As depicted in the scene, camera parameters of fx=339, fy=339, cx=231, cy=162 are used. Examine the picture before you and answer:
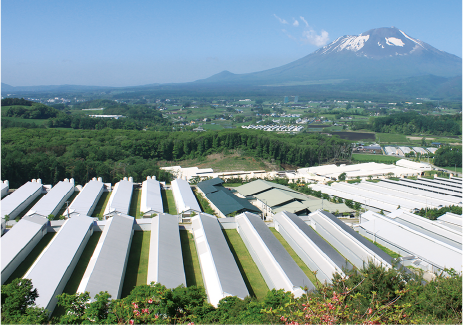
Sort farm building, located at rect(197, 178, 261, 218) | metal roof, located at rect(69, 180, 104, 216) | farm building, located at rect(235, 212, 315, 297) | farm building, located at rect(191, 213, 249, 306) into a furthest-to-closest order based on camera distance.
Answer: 1. farm building, located at rect(197, 178, 261, 218)
2. metal roof, located at rect(69, 180, 104, 216)
3. farm building, located at rect(235, 212, 315, 297)
4. farm building, located at rect(191, 213, 249, 306)

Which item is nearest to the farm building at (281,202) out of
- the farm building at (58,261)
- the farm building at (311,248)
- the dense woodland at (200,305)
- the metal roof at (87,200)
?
the farm building at (311,248)

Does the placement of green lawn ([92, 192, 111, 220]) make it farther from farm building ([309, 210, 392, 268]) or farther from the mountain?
the mountain

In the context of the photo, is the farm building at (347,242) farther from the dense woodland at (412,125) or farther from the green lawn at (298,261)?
the dense woodland at (412,125)

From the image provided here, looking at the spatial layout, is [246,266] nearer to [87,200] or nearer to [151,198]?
[151,198]

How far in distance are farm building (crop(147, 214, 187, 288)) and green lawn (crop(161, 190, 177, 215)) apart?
9.54 ft

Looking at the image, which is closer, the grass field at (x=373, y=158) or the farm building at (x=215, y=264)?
the farm building at (x=215, y=264)

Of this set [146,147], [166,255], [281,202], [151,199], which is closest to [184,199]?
[151,199]

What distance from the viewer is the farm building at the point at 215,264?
8.24 metres

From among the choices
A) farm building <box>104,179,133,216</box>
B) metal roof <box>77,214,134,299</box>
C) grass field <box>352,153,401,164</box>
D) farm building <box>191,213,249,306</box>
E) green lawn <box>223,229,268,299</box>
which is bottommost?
grass field <box>352,153,401,164</box>

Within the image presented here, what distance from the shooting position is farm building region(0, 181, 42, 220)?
13.6 meters

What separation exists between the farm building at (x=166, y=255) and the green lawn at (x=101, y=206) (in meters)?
3.17

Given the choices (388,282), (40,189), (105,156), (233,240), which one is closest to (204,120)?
(105,156)

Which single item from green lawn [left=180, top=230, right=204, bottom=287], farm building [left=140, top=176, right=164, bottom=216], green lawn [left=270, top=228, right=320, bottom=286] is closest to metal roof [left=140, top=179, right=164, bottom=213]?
farm building [left=140, top=176, right=164, bottom=216]

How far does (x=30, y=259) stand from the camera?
9898mm
